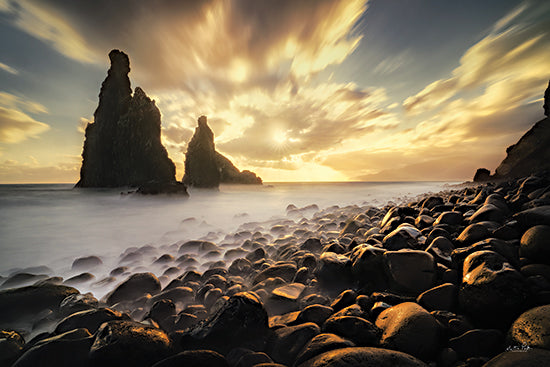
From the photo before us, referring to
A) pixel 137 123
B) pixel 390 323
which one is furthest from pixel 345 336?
pixel 137 123

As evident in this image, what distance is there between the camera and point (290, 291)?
7.99 feet

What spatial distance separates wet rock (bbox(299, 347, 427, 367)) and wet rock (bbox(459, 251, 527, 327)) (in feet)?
2.25

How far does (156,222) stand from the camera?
30.9ft

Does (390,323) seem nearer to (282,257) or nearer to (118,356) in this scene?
(118,356)

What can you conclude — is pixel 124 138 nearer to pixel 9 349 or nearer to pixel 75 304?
pixel 75 304

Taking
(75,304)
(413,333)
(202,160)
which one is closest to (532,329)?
(413,333)

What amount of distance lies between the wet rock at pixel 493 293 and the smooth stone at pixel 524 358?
361 millimetres

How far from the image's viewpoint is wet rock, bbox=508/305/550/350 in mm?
1094

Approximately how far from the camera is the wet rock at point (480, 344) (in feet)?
4.08

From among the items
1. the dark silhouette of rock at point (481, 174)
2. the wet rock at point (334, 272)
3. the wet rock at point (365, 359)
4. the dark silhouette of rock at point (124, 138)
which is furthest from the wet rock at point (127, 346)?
the dark silhouette of rock at point (481, 174)

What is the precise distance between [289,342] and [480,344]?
4.24ft

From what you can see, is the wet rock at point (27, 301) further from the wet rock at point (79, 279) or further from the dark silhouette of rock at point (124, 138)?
the dark silhouette of rock at point (124, 138)

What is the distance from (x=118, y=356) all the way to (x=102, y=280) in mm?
3293

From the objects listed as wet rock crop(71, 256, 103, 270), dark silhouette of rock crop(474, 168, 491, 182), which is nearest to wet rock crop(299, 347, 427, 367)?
wet rock crop(71, 256, 103, 270)
